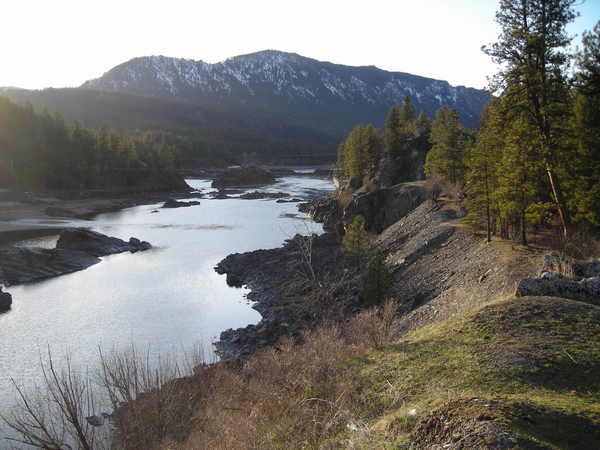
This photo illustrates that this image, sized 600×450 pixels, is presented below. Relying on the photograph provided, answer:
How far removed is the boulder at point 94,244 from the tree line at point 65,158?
50.1m

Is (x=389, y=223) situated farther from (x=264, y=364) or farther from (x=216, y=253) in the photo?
(x=264, y=364)

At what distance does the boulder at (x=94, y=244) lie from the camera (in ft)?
173

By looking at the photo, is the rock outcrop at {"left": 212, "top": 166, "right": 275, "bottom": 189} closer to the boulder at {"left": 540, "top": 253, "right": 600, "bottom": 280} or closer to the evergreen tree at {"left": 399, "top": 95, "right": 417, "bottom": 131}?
the evergreen tree at {"left": 399, "top": 95, "right": 417, "bottom": 131}

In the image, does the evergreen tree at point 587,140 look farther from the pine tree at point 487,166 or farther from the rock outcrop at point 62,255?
the rock outcrop at point 62,255

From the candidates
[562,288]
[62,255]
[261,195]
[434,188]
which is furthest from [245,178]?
[562,288]

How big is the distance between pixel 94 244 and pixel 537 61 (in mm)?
48512

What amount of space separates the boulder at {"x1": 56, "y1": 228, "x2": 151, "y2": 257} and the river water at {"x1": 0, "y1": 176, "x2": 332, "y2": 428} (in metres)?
1.88

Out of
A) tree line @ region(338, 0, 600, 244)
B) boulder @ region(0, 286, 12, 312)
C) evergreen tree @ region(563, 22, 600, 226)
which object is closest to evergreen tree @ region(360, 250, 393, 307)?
tree line @ region(338, 0, 600, 244)

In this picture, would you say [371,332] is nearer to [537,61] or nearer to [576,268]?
[576,268]

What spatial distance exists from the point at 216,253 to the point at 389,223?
21558mm

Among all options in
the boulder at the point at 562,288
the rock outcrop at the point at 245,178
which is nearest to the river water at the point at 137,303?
the boulder at the point at 562,288

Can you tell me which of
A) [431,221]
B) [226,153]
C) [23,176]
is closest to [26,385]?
[431,221]

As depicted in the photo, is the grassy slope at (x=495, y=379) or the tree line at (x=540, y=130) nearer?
the grassy slope at (x=495, y=379)

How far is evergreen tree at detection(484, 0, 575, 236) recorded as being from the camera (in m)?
19.9
